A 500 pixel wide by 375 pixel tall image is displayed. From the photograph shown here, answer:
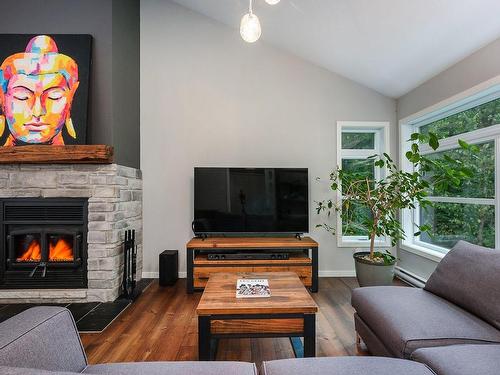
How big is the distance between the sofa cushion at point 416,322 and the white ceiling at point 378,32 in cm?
206

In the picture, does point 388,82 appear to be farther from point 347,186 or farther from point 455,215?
point 455,215

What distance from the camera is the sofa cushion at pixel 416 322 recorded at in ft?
4.46

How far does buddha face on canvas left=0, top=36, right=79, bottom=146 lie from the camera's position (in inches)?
112

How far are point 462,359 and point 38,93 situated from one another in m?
3.84

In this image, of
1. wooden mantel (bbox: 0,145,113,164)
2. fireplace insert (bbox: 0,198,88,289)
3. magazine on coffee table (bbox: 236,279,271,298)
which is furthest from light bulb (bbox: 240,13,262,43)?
fireplace insert (bbox: 0,198,88,289)

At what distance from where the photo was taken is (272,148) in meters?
3.62

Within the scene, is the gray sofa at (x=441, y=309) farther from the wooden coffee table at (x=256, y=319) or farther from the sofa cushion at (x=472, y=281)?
the wooden coffee table at (x=256, y=319)

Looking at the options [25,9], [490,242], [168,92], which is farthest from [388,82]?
[25,9]

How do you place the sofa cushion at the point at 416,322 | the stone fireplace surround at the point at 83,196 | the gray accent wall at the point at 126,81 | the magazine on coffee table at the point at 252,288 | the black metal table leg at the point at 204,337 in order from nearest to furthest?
the sofa cushion at the point at 416,322 < the black metal table leg at the point at 204,337 < the magazine on coffee table at the point at 252,288 < the stone fireplace surround at the point at 83,196 < the gray accent wall at the point at 126,81

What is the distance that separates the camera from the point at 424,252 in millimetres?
3078

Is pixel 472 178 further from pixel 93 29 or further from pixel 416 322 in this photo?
pixel 93 29

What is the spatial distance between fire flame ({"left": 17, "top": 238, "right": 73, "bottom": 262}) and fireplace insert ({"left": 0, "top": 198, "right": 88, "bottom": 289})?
0.11 feet

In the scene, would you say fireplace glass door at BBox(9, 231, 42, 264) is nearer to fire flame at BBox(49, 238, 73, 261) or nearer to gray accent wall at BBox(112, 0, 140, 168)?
fire flame at BBox(49, 238, 73, 261)

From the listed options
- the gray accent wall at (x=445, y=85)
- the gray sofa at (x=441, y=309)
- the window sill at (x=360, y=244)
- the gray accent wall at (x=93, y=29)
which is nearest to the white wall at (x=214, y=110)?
the window sill at (x=360, y=244)
